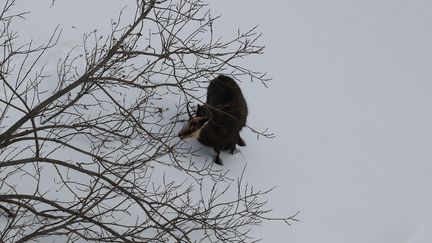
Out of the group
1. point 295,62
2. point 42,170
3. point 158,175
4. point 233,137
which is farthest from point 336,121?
point 42,170

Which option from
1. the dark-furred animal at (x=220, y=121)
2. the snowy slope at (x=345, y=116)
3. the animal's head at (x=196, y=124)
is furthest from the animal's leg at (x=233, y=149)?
the animal's head at (x=196, y=124)

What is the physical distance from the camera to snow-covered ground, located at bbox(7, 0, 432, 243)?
8312 mm

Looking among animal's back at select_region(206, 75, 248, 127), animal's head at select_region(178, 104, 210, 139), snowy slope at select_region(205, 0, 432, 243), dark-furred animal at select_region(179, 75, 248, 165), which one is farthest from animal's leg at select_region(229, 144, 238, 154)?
animal's head at select_region(178, 104, 210, 139)

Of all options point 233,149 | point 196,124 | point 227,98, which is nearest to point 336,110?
point 233,149

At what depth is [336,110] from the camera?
10719 millimetres

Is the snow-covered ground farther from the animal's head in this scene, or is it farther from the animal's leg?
the animal's head

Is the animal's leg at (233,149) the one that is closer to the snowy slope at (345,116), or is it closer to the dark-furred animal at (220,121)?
the dark-furred animal at (220,121)

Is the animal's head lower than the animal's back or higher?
lower

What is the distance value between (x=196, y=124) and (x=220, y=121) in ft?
A: 1.01

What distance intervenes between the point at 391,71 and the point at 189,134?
18.5ft

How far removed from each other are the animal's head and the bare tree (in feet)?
0.65

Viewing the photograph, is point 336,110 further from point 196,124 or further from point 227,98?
point 196,124

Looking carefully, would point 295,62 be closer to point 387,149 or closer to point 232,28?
point 232,28

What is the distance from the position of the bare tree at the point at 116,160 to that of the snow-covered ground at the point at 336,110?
2.75ft
